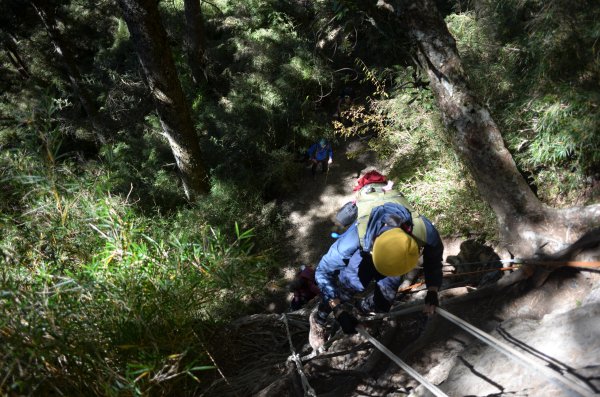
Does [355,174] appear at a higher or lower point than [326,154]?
lower

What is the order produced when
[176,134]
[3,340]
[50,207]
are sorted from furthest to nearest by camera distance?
[176,134] → [50,207] → [3,340]

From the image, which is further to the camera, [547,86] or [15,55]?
[15,55]

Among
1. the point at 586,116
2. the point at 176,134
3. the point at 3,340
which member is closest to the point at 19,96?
the point at 176,134

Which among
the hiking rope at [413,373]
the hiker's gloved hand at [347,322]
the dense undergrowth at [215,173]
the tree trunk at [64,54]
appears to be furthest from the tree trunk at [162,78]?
the tree trunk at [64,54]

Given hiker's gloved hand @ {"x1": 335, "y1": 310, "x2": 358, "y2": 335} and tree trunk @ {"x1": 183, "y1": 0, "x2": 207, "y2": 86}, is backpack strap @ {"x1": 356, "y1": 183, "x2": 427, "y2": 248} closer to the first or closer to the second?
hiker's gloved hand @ {"x1": 335, "y1": 310, "x2": 358, "y2": 335}

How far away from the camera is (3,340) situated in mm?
2357

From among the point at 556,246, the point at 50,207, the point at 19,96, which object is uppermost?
the point at 19,96

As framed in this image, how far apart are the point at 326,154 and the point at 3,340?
7959 mm

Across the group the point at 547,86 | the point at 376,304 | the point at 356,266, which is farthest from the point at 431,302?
the point at 547,86

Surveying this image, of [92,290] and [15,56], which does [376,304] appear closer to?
[92,290]

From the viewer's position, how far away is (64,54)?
1035 centimetres

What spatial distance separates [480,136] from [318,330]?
2995mm

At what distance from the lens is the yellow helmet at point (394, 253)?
2535 mm

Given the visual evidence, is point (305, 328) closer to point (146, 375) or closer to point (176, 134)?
point (146, 375)
